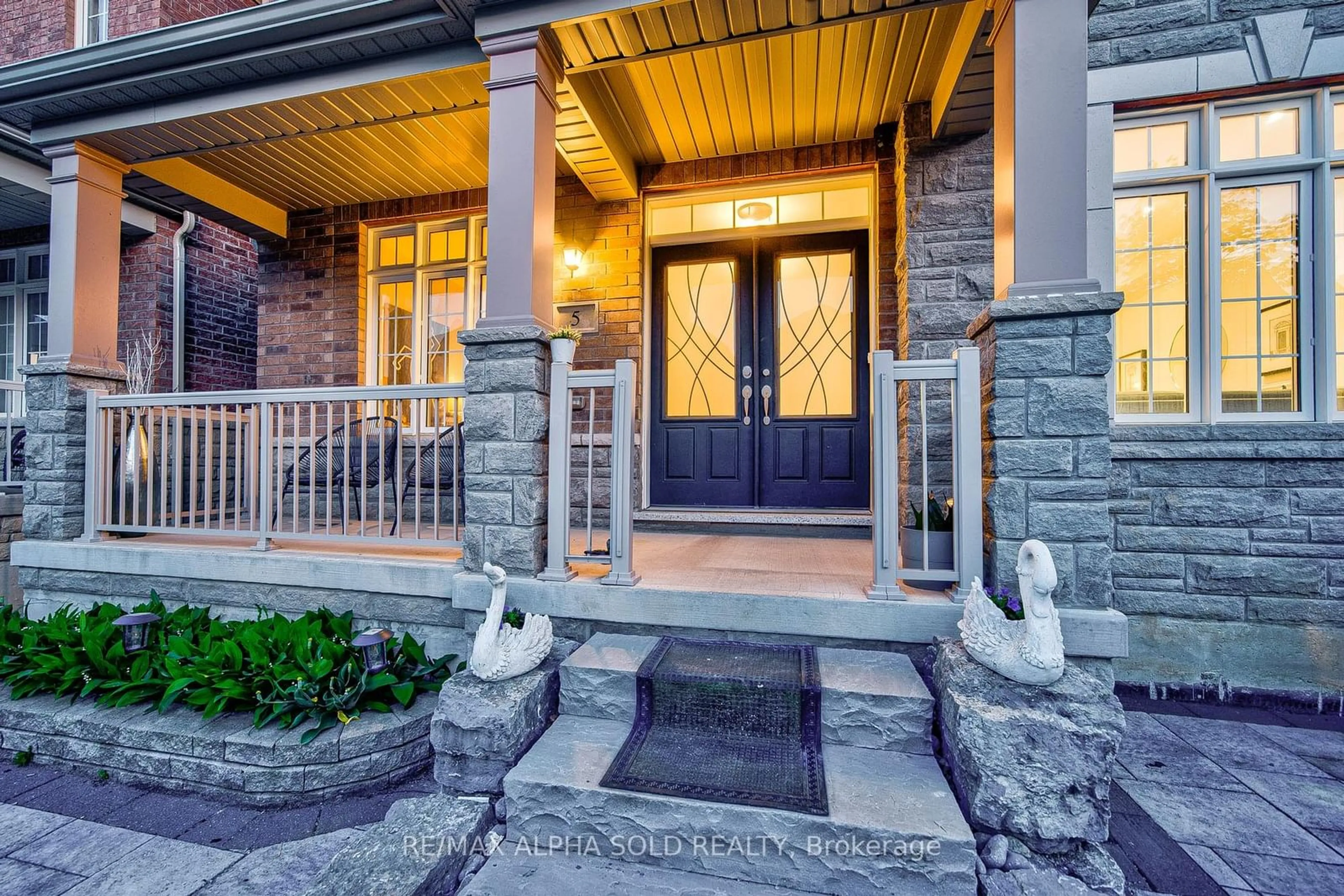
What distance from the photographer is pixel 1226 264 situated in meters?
3.11

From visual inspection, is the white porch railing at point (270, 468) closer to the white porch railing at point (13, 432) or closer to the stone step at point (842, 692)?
the white porch railing at point (13, 432)

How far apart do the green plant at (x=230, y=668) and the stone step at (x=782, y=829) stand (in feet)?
3.02

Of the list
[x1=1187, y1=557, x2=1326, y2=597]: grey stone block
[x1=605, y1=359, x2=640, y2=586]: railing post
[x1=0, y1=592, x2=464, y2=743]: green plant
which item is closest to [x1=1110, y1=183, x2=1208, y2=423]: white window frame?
[x1=1187, y1=557, x2=1326, y2=597]: grey stone block

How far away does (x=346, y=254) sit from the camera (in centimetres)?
517

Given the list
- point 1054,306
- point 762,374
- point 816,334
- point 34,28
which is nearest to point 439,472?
point 762,374

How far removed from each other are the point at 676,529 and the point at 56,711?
324 centimetres

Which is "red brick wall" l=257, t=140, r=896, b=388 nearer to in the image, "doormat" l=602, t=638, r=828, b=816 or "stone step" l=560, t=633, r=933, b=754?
"stone step" l=560, t=633, r=933, b=754

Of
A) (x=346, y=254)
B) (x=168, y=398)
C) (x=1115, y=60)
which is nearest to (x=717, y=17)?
(x=1115, y=60)

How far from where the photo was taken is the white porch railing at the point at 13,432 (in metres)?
4.03

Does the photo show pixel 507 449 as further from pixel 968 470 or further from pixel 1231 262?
pixel 1231 262

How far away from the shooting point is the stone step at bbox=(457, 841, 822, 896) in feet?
4.94

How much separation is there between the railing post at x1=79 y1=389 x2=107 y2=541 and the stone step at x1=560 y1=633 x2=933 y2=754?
3.31m

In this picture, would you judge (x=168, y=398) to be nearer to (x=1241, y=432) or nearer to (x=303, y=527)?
(x=303, y=527)

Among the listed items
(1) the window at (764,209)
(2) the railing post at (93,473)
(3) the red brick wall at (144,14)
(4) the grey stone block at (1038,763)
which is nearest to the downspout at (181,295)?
(3) the red brick wall at (144,14)
